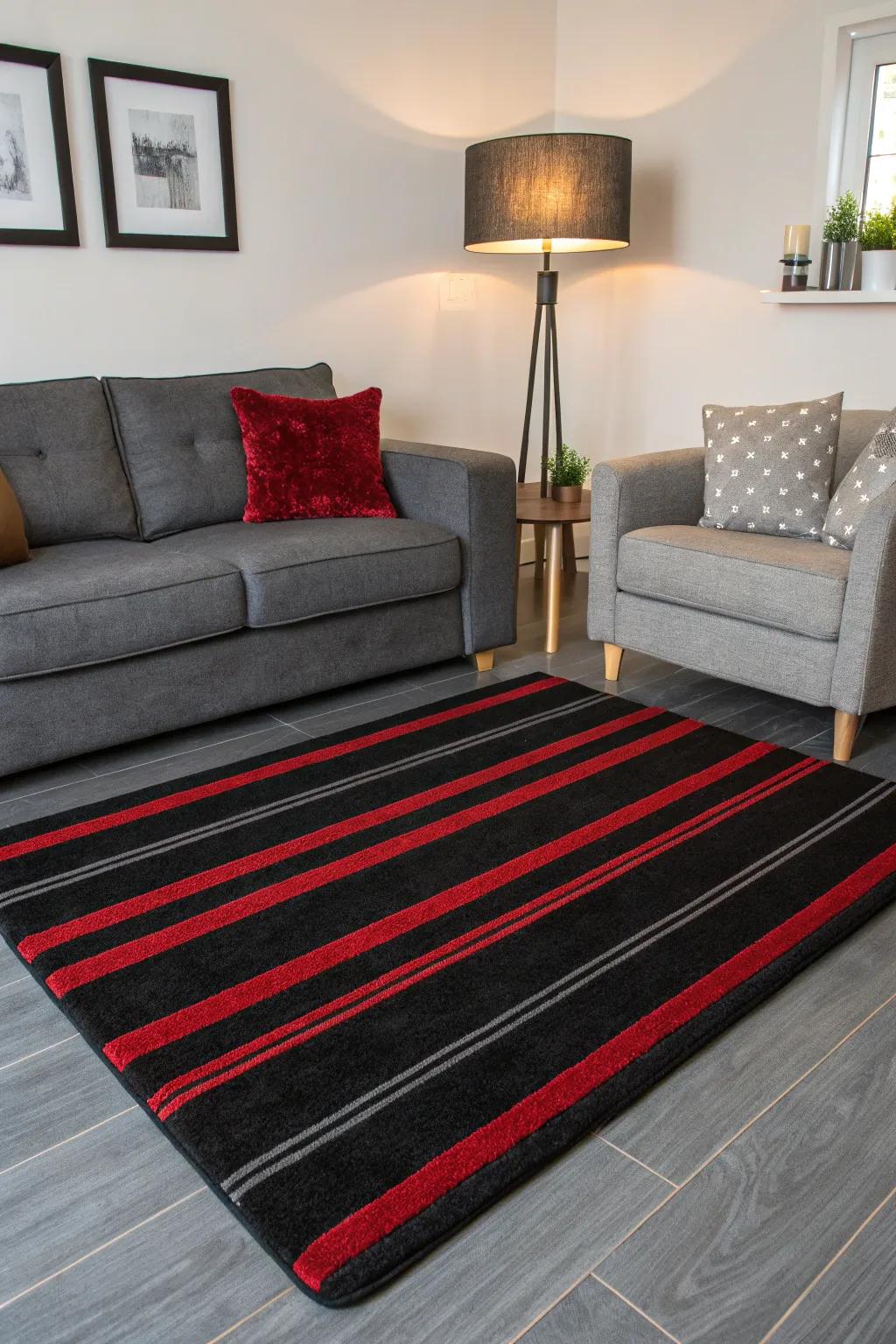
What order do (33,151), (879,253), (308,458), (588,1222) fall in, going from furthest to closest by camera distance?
1. (879,253)
2. (308,458)
3. (33,151)
4. (588,1222)

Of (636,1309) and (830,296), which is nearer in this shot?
(636,1309)

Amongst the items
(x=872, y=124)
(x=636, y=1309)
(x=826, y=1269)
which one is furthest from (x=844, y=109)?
(x=636, y=1309)

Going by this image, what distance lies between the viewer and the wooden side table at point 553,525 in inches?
127

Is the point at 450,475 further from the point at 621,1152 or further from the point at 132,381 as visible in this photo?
the point at 621,1152

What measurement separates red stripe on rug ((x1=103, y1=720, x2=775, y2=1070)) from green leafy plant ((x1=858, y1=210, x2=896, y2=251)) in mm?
1999

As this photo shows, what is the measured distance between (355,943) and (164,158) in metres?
2.58

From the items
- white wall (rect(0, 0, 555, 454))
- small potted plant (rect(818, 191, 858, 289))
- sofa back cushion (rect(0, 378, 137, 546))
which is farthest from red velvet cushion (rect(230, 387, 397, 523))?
small potted plant (rect(818, 191, 858, 289))

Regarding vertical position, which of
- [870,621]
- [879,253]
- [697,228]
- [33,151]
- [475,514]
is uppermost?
[33,151]

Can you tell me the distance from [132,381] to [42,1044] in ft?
6.62

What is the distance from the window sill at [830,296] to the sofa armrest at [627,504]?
2.58ft

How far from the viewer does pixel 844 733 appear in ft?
8.43

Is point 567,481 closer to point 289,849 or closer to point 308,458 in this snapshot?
point 308,458

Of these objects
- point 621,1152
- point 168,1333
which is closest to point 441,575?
point 621,1152

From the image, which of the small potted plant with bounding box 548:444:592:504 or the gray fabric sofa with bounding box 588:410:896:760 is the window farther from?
the small potted plant with bounding box 548:444:592:504
